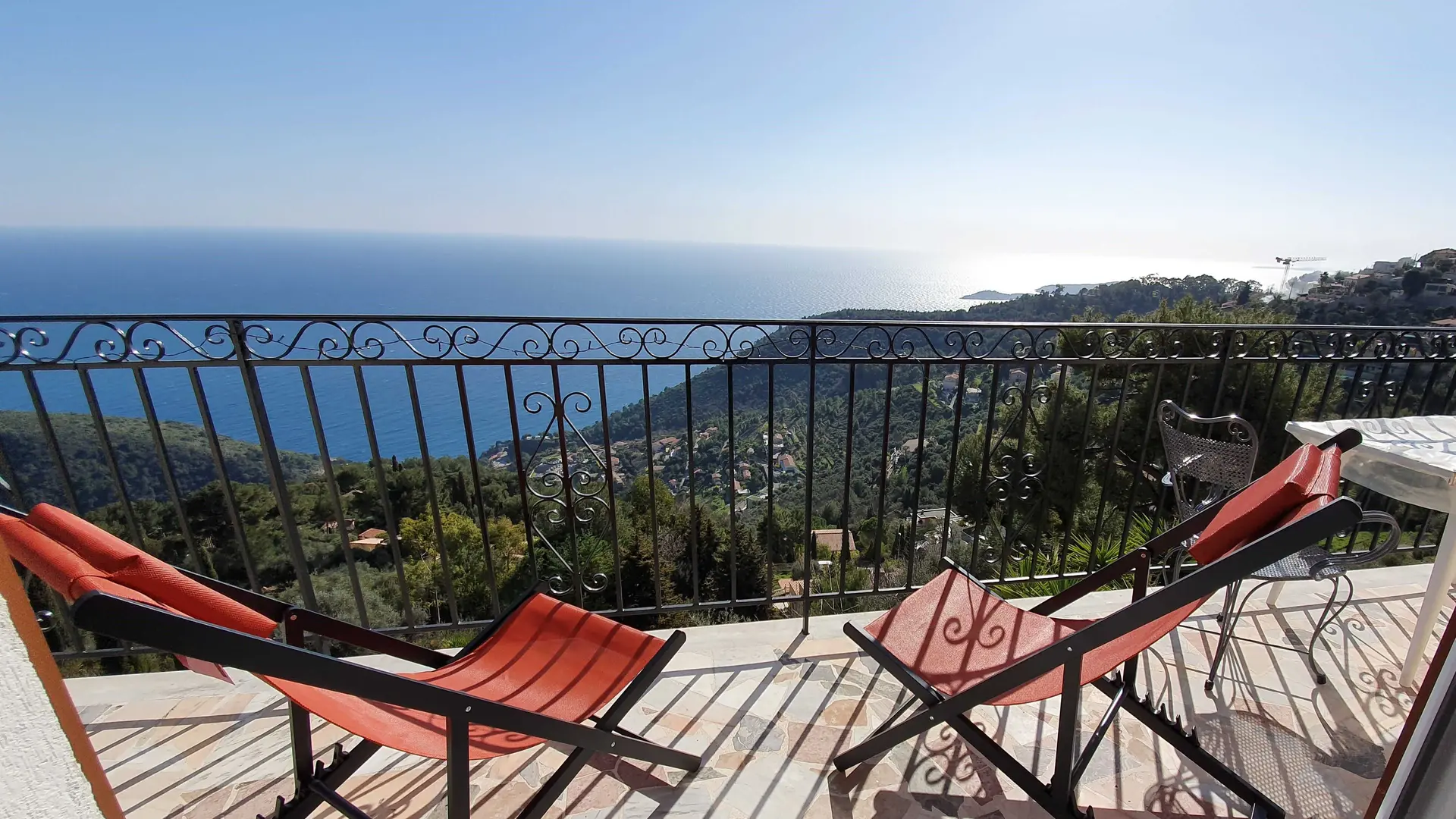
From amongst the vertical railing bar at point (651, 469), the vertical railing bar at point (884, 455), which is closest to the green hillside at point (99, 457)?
the vertical railing bar at point (651, 469)

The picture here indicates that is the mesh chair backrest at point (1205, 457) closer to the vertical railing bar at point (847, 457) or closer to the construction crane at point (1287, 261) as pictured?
the vertical railing bar at point (847, 457)

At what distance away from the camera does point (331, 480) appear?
89.6 inches

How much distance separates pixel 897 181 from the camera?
37.7 ft

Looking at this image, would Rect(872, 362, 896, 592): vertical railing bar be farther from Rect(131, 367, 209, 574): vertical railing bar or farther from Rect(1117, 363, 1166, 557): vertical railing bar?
Rect(131, 367, 209, 574): vertical railing bar

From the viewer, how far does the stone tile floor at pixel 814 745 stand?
171 cm

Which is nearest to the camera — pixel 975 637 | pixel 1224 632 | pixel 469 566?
pixel 975 637

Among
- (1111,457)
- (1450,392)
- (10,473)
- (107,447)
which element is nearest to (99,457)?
(10,473)

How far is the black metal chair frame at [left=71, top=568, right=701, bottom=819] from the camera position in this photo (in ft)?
2.89

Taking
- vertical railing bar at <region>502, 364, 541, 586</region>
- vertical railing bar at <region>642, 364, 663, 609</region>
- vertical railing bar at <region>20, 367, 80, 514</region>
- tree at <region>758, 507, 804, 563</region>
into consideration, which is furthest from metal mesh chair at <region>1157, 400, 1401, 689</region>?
tree at <region>758, 507, 804, 563</region>

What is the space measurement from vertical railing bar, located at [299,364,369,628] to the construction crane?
17631 mm

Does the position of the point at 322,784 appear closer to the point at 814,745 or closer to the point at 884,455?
the point at 814,745

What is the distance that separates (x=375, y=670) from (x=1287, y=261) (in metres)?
22.3

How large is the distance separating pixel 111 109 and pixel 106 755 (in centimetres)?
1962

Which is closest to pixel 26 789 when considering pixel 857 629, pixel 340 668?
pixel 340 668
